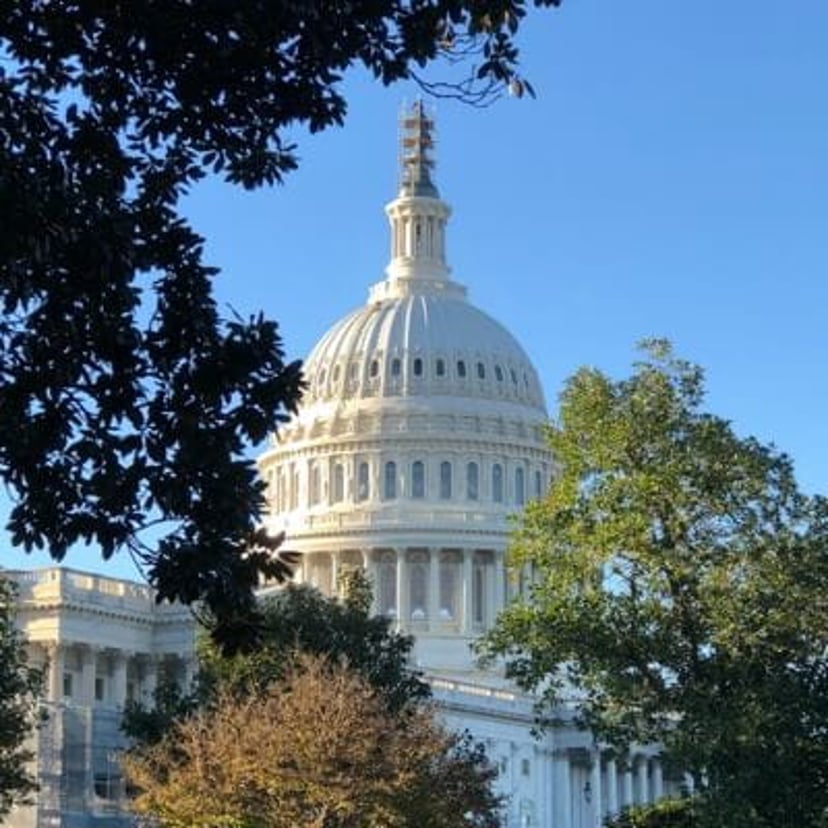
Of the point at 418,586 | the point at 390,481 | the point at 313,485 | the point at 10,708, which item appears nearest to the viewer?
the point at 10,708

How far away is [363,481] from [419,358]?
11.0 metres

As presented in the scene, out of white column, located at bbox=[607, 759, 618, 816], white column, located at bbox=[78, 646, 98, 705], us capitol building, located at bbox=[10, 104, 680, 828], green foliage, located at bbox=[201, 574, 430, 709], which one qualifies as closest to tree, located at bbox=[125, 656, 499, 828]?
green foliage, located at bbox=[201, 574, 430, 709]

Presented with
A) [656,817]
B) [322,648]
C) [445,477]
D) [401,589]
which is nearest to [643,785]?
[401,589]

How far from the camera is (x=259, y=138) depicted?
1833 centimetres

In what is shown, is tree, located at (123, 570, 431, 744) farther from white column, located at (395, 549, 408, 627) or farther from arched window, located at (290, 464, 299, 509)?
arched window, located at (290, 464, 299, 509)

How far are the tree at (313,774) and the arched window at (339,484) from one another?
115 metres

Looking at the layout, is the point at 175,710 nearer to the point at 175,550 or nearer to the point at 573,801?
the point at 175,550

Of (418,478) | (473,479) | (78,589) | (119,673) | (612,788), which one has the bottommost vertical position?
(612,788)

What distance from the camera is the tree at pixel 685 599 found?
42.2 meters

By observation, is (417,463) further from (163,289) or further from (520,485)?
(163,289)

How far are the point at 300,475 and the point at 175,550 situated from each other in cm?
15075

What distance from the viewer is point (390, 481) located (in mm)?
165500

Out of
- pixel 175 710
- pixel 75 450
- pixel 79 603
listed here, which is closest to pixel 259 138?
pixel 75 450

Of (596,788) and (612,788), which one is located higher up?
(612,788)
